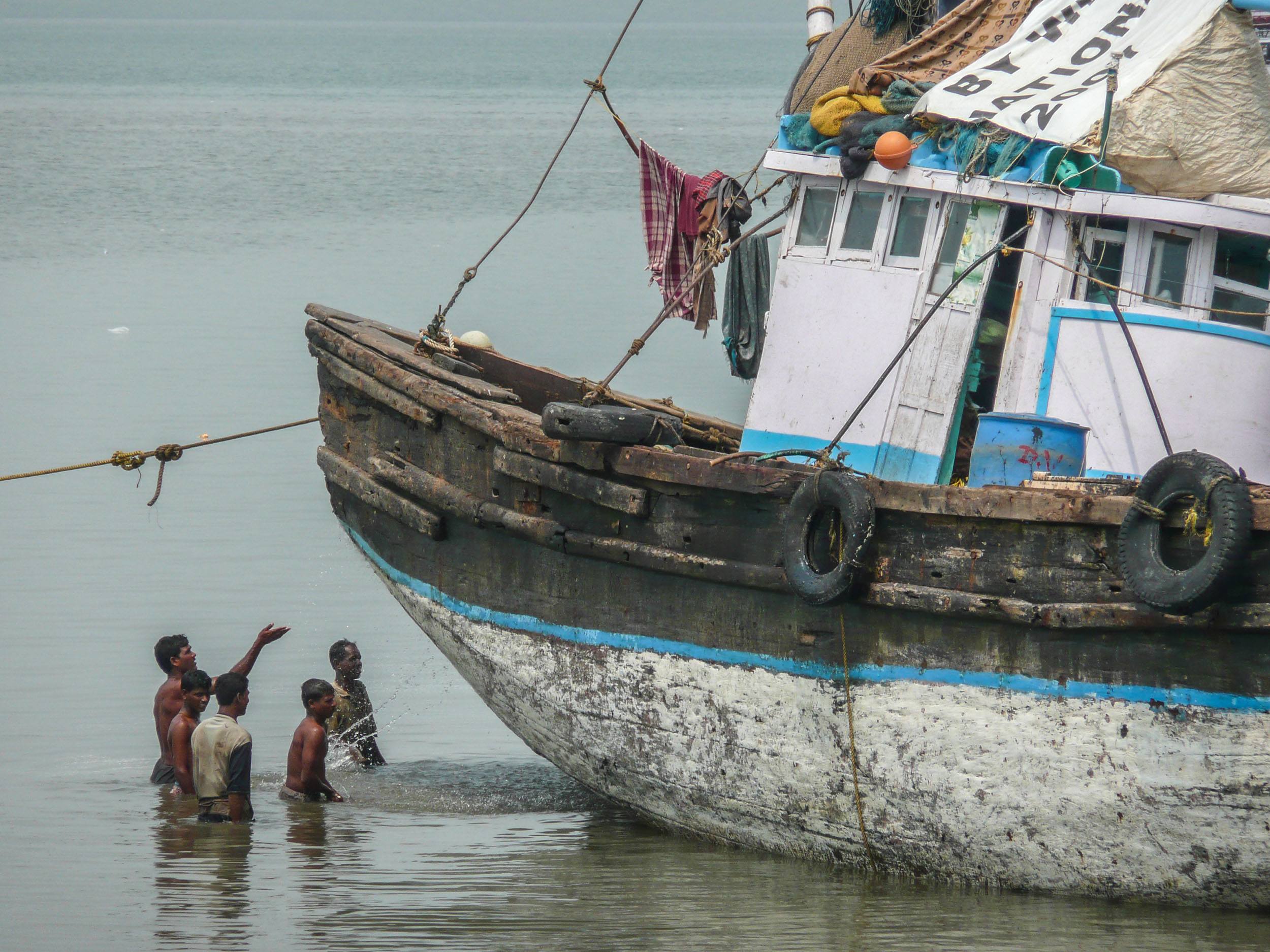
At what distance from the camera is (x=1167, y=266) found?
24.7 feet

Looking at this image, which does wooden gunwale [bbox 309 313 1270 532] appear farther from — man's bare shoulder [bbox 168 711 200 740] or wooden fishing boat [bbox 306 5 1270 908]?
man's bare shoulder [bbox 168 711 200 740]

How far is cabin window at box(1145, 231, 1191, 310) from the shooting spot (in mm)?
7512

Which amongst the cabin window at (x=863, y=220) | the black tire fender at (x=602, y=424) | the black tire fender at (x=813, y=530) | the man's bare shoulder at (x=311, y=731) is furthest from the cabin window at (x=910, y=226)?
the man's bare shoulder at (x=311, y=731)

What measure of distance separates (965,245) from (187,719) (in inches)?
177

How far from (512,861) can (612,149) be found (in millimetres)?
48451

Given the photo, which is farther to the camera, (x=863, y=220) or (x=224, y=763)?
(x=224, y=763)

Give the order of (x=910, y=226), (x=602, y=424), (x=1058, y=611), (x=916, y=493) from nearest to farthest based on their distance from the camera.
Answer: (x=1058, y=611), (x=916, y=493), (x=602, y=424), (x=910, y=226)

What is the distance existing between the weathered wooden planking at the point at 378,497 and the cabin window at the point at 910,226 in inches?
106

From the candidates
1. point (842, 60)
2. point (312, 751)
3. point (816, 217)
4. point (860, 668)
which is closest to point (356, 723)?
point (312, 751)

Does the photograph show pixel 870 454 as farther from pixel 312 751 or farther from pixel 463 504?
pixel 312 751

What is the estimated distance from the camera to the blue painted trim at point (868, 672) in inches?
256

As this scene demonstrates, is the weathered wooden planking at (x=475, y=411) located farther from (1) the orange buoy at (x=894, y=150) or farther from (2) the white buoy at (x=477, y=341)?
(1) the orange buoy at (x=894, y=150)

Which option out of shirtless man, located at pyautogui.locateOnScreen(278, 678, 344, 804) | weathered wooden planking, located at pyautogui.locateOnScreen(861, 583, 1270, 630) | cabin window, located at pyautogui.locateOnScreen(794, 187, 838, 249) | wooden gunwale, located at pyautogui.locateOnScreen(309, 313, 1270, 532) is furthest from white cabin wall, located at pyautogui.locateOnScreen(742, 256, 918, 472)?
shirtless man, located at pyautogui.locateOnScreen(278, 678, 344, 804)

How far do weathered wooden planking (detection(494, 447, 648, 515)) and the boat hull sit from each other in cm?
65
